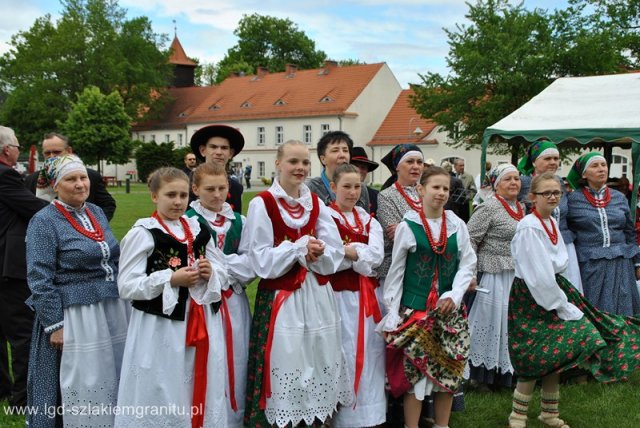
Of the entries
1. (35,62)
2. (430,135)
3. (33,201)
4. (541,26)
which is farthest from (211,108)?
(33,201)

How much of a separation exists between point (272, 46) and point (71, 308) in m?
59.3

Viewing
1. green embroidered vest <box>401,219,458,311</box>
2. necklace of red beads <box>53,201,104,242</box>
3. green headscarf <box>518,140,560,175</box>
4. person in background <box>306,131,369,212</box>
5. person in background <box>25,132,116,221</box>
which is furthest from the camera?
green headscarf <box>518,140,560,175</box>

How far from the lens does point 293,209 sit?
12.9ft

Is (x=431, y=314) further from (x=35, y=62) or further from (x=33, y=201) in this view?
(x=35, y=62)

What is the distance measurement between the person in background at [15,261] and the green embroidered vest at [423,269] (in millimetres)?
2693

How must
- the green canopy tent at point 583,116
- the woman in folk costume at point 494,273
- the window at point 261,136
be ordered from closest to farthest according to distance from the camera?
the woman in folk costume at point 494,273
the green canopy tent at point 583,116
the window at point 261,136

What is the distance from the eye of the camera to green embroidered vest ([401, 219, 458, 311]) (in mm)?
4078

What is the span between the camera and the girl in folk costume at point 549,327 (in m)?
4.26

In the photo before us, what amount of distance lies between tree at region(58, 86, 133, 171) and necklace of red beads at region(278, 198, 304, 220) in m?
40.6

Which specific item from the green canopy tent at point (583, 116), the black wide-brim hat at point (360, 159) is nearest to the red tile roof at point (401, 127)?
the green canopy tent at point (583, 116)

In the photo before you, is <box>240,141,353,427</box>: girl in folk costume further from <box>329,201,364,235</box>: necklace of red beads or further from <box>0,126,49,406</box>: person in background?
<box>0,126,49,406</box>: person in background

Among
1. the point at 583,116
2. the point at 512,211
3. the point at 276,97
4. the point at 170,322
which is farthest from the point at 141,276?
the point at 276,97

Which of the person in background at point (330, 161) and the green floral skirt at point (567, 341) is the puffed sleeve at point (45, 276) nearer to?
the person in background at point (330, 161)

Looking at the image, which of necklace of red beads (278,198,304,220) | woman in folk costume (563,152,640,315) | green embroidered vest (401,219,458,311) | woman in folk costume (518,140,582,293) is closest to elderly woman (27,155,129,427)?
necklace of red beads (278,198,304,220)
